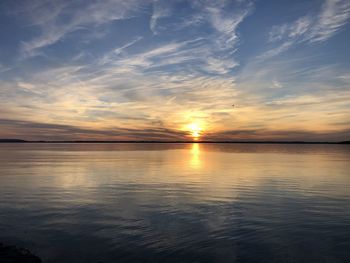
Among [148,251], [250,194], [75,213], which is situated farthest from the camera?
[250,194]

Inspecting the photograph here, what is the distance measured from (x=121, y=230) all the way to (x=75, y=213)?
6.04 m

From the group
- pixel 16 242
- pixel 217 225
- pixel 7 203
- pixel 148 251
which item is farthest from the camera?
pixel 7 203

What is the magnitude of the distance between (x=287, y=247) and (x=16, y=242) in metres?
13.6

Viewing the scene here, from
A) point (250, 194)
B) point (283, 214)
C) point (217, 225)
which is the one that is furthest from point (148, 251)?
point (250, 194)

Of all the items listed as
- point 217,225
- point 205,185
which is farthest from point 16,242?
point 205,185

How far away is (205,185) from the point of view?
39.4m

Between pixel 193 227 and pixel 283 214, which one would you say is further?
pixel 283 214

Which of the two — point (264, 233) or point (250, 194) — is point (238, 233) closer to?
point (264, 233)

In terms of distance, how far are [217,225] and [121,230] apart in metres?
5.89

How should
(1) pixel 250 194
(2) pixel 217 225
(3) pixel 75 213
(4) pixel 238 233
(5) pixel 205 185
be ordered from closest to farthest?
(4) pixel 238 233 < (2) pixel 217 225 < (3) pixel 75 213 < (1) pixel 250 194 < (5) pixel 205 185

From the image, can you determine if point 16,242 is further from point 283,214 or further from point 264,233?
point 283,214

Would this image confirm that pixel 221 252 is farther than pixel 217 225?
No

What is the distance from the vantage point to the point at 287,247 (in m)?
16.6

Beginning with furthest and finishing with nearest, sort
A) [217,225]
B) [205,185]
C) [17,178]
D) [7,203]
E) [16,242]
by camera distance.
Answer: [17,178] → [205,185] → [7,203] → [217,225] → [16,242]
